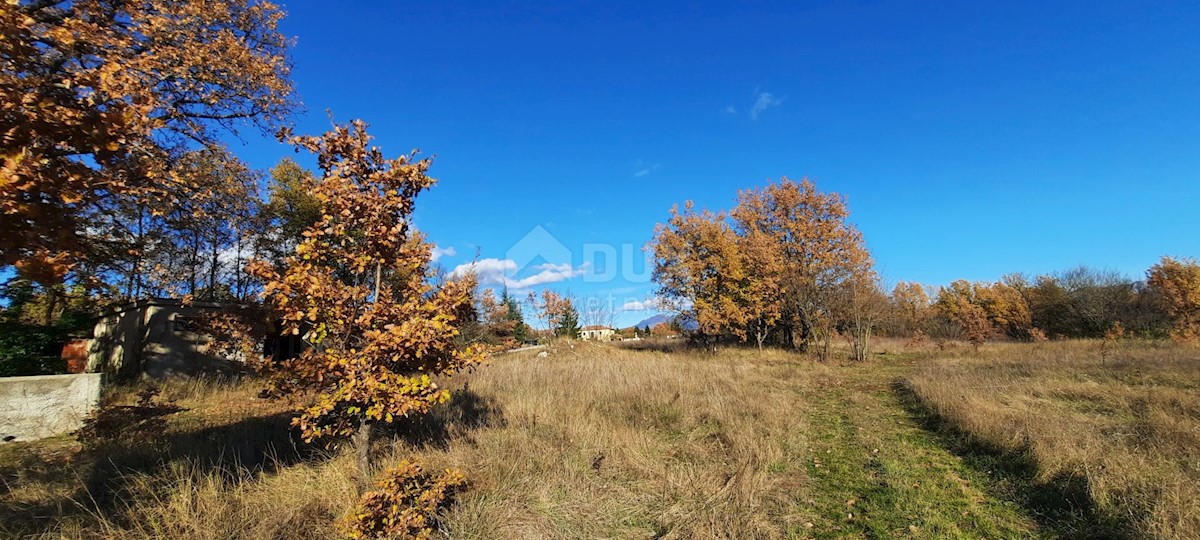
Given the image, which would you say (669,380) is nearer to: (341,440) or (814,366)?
(341,440)

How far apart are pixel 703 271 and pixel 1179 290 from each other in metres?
33.2

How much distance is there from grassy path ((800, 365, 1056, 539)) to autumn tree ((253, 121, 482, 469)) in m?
3.71

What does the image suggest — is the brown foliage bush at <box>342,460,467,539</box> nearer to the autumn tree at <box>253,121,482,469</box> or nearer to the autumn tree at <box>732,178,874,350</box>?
the autumn tree at <box>253,121,482,469</box>

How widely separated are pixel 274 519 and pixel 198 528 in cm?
44

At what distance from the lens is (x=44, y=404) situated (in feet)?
25.4

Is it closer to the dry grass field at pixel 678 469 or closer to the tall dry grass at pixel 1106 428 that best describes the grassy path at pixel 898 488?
the dry grass field at pixel 678 469

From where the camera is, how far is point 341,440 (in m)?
5.52

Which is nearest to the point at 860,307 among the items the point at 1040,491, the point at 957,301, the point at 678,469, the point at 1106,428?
the point at 1106,428

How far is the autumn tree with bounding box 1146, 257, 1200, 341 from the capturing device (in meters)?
30.3

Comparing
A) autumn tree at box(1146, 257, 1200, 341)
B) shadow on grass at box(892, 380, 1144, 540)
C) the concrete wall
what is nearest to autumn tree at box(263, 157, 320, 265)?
the concrete wall

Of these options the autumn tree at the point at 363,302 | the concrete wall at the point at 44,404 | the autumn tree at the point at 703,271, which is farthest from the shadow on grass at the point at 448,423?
the autumn tree at the point at 703,271

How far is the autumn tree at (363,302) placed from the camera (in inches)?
147

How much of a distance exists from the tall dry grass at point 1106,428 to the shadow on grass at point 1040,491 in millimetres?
66

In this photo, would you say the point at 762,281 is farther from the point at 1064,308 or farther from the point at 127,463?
the point at 1064,308
